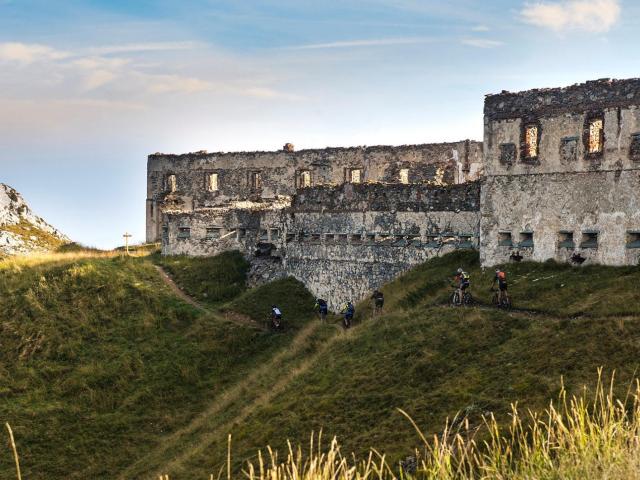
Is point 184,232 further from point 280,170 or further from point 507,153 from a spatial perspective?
point 507,153

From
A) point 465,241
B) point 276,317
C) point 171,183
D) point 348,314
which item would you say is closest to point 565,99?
point 465,241

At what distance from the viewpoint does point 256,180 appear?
52906 millimetres

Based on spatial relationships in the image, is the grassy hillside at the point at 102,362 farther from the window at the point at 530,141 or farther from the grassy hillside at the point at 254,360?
the window at the point at 530,141

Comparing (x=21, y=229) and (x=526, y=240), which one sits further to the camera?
(x=21, y=229)

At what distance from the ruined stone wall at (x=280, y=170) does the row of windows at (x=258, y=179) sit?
0.32 ft

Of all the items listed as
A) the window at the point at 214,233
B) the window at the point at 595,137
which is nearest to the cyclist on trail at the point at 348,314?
the window at the point at 595,137

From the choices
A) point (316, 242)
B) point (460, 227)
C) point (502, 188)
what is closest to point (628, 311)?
point (502, 188)

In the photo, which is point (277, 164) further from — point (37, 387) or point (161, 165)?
point (37, 387)

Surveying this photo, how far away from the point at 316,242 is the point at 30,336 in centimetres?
1208

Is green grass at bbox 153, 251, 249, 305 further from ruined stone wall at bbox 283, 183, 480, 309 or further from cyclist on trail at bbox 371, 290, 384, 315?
cyclist on trail at bbox 371, 290, 384, 315

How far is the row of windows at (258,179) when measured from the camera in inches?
Answer: 1896

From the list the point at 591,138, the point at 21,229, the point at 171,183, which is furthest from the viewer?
the point at 171,183

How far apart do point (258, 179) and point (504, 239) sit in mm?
26782

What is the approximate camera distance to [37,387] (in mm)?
29266
